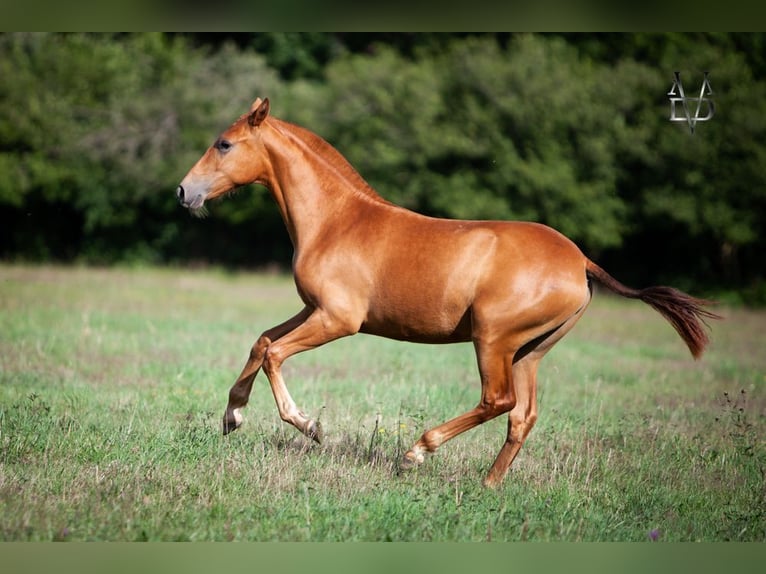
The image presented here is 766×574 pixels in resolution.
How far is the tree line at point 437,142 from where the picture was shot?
24.3 m

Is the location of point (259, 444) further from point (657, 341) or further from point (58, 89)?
point (58, 89)

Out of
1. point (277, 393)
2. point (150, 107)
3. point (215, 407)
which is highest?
point (150, 107)

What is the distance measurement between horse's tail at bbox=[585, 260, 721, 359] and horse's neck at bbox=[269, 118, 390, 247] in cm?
195

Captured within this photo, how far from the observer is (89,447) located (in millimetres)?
7246

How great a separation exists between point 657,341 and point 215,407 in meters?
10.0

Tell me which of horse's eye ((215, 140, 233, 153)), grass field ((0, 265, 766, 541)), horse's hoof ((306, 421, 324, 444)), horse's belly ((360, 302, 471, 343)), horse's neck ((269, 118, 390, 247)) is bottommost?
grass field ((0, 265, 766, 541))

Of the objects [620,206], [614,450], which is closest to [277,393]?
[614,450]

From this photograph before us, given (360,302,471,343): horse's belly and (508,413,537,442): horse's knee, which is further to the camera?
(508,413,537,442): horse's knee

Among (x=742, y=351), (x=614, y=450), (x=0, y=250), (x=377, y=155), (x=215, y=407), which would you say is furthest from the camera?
(x=0, y=250)

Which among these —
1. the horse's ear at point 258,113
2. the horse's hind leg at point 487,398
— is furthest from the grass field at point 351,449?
the horse's ear at point 258,113

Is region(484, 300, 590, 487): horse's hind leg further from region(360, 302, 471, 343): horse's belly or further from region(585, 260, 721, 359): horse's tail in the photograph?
region(360, 302, 471, 343): horse's belly

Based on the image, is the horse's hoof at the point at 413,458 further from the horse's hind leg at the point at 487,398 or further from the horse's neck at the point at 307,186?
the horse's neck at the point at 307,186

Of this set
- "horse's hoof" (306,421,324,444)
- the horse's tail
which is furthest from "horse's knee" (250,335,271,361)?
Answer: the horse's tail

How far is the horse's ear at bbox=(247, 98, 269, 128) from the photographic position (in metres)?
7.36
